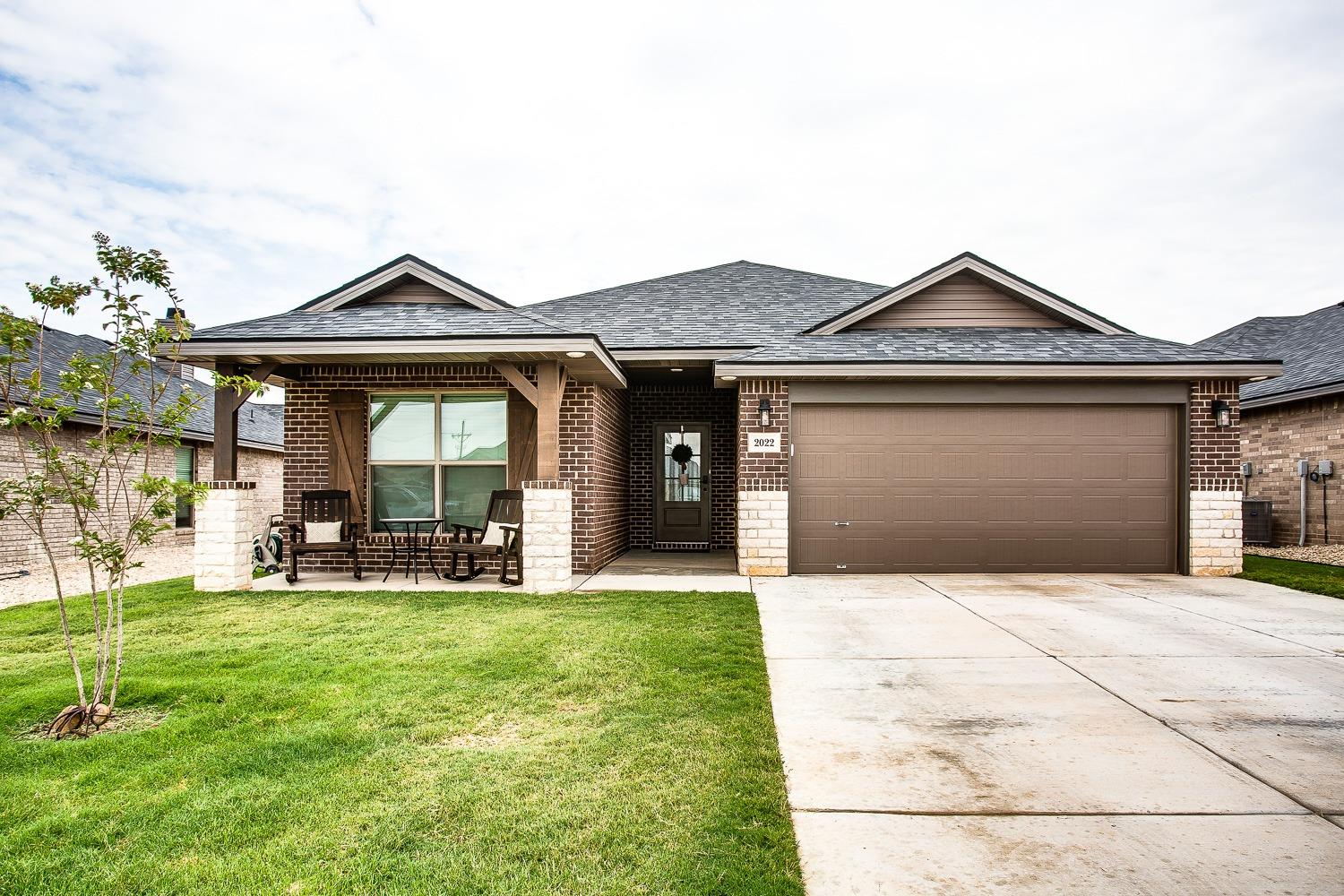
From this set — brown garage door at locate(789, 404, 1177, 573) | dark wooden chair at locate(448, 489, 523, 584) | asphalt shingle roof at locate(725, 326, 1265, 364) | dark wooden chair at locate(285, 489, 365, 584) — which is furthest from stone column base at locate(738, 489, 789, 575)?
dark wooden chair at locate(285, 489, 365, 584)

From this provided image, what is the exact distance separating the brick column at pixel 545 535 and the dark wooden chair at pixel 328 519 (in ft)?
8.35

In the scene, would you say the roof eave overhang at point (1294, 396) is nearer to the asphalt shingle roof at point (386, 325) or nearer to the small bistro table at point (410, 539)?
the asphalt shingle roof at point (386, 325)

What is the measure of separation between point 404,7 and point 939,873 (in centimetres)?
1228

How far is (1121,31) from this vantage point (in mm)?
10297

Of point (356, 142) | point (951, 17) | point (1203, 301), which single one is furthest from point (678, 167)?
point (1203, 301)

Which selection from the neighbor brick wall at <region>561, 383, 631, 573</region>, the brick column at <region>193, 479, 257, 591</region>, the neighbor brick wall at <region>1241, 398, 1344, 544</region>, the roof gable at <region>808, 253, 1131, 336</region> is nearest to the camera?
the brick column at <region>193, 479, 257, 591</region>

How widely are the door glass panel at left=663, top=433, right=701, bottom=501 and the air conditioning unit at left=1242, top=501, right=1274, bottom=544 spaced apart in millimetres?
10034

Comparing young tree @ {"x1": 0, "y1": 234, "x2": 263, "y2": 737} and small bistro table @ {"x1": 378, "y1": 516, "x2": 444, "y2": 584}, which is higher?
young tree @ {"x1": 0, "y1": 234, "x2": 263, "y2": 737}

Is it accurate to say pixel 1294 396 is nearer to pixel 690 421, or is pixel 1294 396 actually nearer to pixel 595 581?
pixel 690 421

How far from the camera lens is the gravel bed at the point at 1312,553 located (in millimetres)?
10648

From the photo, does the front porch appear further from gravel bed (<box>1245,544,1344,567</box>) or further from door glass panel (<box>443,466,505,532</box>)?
gravel bed (<box>1245,544,1344,567</box>)

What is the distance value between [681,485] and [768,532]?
3.83 meters

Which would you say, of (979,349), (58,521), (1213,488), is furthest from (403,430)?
(1213,488)

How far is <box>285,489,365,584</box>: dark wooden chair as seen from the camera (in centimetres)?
903
